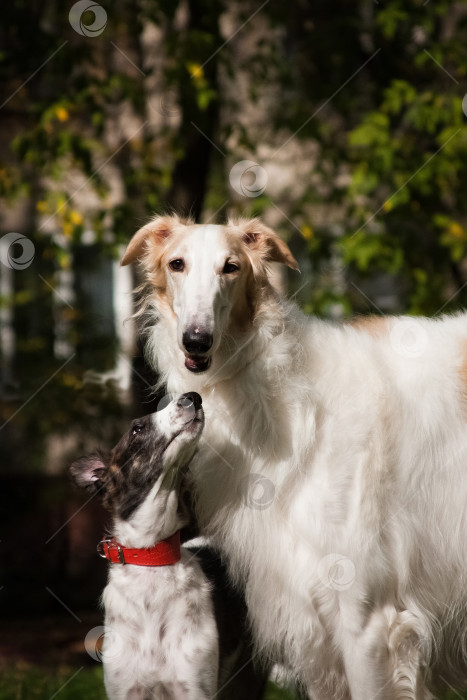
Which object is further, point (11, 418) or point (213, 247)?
point (11, 418)

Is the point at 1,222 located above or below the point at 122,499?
above

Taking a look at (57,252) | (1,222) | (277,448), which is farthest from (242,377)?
(1,222)

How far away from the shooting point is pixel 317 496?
3.54 meters

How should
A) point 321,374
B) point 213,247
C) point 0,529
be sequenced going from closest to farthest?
point 213,247 → point 321,374 → point 0,529

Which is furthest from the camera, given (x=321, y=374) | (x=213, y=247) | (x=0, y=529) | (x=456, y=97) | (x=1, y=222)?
(x=1, y=222)

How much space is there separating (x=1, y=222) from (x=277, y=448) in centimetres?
846

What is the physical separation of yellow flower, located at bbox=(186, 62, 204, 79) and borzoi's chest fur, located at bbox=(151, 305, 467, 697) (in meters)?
3.63

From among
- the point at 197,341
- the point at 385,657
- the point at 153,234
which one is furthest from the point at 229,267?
the point at 385,657

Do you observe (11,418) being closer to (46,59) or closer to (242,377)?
(46,59)

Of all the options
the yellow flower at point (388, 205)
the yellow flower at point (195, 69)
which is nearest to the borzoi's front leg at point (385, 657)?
the yellow flower at point (388, 205)

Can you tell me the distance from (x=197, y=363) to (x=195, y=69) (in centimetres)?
410

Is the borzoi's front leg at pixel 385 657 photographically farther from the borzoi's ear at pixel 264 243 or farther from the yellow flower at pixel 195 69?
the yellow flower at pixel 195 69

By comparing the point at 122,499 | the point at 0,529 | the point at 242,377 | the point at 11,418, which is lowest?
the point at 0,529

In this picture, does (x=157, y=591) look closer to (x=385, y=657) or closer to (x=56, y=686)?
(x=385, y=657)
